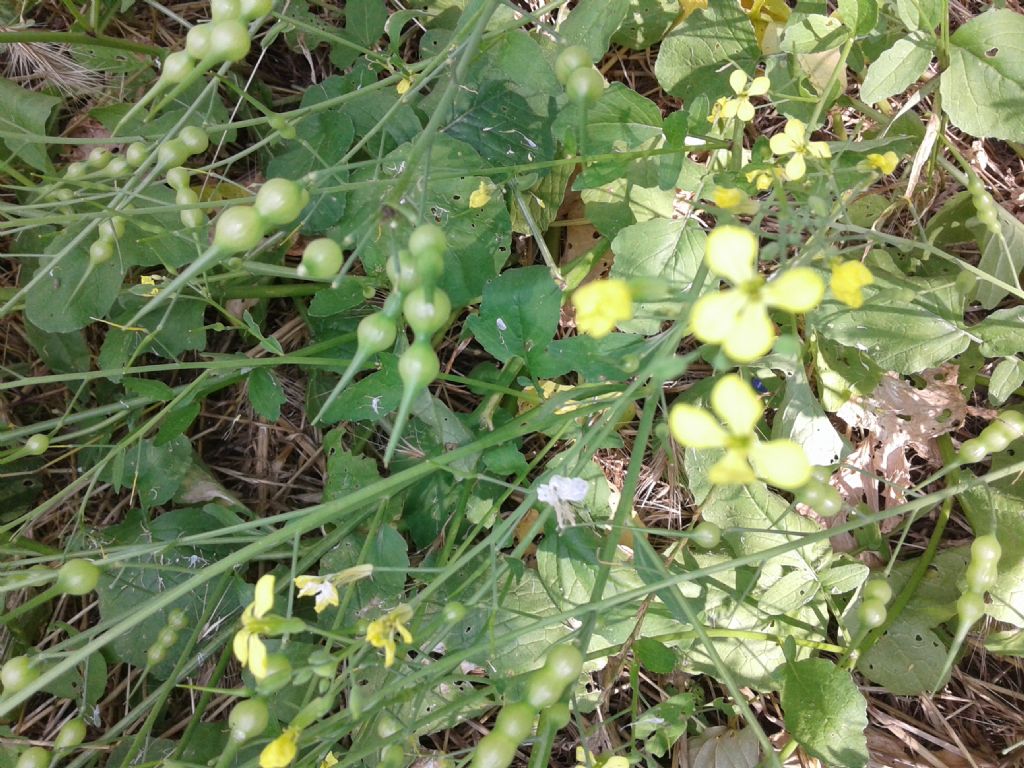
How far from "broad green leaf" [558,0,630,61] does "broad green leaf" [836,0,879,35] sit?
0.37 meters

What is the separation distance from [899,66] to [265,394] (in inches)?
51.1

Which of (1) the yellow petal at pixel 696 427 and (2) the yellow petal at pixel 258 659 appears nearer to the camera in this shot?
(1) the yellow petal at pixel 696 427

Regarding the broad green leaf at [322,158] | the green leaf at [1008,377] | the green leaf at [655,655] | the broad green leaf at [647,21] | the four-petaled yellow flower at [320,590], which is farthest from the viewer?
the broad green leaf at [647,21]

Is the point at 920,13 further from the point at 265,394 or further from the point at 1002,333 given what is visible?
A: the point at 265,394

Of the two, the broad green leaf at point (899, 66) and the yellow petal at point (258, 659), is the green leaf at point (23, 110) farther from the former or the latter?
the broad green leaf at point (899, 66)

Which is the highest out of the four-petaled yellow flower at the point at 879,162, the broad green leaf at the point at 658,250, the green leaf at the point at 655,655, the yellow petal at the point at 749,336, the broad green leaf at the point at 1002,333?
the yellow petal at the point at 749,336

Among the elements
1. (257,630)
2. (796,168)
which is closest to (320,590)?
(257,630)

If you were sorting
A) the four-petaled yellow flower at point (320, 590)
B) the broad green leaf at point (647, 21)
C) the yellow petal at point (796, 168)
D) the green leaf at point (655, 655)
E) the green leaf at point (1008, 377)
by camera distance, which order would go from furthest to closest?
1. the broad green leaf at point (647, 21)
2. the green leaf at point (1008, 377)
3. the green leaf at point (655, 655)
4. the yellow petal at point (796, 168)
5. the four-petaled yellow flower at point (320, 590)

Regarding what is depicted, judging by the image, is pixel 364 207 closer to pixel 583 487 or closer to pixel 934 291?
pixel 583 487

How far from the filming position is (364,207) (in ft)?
5.17

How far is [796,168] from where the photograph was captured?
1229mm

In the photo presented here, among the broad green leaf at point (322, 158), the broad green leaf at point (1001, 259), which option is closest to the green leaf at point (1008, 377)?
the broad green leaf at point (1001, 259)

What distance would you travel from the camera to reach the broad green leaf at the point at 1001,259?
5.23ft

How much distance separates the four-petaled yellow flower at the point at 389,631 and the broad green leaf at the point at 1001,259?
128 centimetres
